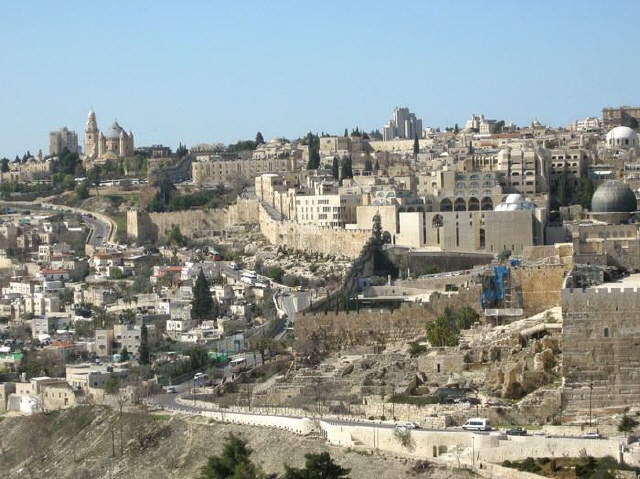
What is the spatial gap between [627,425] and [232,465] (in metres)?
6.73

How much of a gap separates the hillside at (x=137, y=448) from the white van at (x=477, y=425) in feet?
3.82

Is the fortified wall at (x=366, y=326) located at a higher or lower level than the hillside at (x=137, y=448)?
higher

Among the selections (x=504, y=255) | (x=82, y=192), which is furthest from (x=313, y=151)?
(x=504, y=255)

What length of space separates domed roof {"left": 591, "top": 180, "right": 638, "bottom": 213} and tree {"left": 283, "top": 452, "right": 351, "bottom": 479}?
2246 centimetres


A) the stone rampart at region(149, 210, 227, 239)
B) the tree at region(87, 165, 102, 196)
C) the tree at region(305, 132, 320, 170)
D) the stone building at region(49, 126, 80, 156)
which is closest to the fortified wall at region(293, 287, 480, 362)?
the stone rampart at region(149, 210, 227, 239)

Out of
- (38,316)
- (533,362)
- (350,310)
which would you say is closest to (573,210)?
(350,310)

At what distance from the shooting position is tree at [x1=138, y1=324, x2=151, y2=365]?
45763 millimetres

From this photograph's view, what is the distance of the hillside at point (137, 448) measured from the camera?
28.4 metres

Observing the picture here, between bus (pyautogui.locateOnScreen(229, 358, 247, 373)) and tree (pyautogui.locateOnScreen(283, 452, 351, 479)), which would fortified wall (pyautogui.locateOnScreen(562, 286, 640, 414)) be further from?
bus (pyautogui.locateOnScreen(229, 358, 247, 373))

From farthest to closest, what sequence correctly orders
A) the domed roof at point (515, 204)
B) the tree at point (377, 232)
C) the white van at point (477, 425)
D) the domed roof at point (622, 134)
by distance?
the domed roof at point (622, 134) → the tree at point (377, 232) → the domed roof at point (515, 204) → the white van at point (477, 425)

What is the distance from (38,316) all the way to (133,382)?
19612 millimetres

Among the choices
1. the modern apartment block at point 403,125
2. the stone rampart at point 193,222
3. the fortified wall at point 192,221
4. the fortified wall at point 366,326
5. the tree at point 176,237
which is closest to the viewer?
the fortified wall at point 366,326

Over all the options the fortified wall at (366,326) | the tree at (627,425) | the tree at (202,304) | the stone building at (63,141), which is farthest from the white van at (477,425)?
the stone building at (63,141)

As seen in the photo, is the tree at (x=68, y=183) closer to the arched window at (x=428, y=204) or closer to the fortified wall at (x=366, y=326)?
the arched window at (x=428, y=204)
